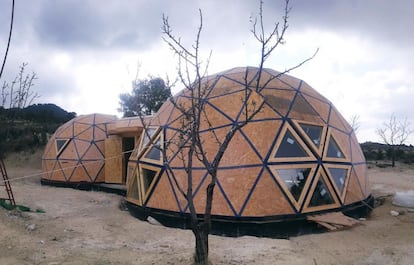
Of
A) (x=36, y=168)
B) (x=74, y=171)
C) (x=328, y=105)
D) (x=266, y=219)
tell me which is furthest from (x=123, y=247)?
(x=36, y=168)

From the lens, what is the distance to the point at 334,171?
10.1m

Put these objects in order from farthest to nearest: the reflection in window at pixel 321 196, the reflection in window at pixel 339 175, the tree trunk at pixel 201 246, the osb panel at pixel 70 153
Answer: the osb panel at pixel 70 153 < the reflection in window at pixel 339 175 < the reflection in window at pixel 321 196 < the tree trunk at pixel 201 246

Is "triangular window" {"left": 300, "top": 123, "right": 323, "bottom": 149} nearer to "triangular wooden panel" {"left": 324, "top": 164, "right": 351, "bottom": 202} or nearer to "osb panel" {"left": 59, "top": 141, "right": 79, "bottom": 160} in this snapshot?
"triangular wooden panel" {"left": 324, "top": 164, "right": 351, "bottom": 202}

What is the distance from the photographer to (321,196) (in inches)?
375

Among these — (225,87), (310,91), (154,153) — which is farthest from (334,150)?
(154,153)

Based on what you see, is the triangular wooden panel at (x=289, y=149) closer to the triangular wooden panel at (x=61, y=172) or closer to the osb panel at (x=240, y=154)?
the osb panel at (x=240, y=154)

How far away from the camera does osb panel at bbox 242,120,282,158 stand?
31.0 feet

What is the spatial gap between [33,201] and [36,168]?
53.5 feet

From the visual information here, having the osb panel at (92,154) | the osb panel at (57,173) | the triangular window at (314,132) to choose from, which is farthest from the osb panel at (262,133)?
the osb panel at (57,173)

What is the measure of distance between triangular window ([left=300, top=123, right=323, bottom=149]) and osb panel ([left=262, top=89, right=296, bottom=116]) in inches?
29.0

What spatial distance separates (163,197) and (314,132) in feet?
15.8

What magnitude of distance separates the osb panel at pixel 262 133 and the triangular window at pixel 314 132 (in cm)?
88

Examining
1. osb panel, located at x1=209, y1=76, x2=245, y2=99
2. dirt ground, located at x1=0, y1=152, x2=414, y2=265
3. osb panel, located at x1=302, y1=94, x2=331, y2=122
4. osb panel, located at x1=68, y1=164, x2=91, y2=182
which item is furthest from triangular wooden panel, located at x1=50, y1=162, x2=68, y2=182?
osb panel, located at x1=302, y1=94, x2=331, y2=122

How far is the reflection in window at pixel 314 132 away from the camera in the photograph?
33.3 ft
